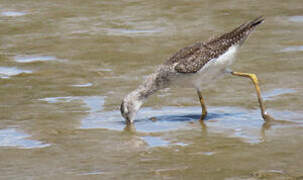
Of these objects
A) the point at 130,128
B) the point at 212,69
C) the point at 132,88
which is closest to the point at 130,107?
the point at 130,128

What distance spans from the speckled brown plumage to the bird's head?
2.42 feet

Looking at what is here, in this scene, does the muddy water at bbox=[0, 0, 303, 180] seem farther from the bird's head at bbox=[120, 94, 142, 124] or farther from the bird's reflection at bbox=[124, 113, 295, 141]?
the bird's head at bbox=[120, 94, 142, 124]

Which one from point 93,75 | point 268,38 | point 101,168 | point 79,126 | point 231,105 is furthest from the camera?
point 268,38

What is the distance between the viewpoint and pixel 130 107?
33.3 ft

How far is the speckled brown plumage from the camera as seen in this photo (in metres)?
10.2

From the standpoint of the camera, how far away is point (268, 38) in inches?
595

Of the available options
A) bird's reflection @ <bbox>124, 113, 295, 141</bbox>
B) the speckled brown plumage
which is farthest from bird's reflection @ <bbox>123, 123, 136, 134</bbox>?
the speckled brown plumage

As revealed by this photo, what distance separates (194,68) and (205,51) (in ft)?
1.23

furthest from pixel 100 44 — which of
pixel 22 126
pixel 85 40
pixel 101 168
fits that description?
pixel 101 168

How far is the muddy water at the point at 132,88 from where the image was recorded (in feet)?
26.0

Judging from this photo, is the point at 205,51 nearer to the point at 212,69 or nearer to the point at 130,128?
the point at 212,69

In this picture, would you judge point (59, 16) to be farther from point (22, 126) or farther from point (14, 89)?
point (22, 126)

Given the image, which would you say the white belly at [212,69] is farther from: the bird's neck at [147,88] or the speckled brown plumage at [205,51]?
the bird's neck at [147,88]

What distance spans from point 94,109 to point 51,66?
325 centimetres
